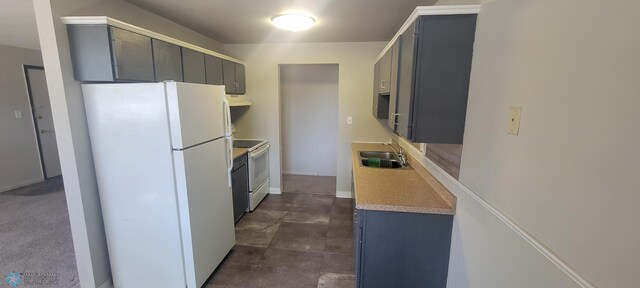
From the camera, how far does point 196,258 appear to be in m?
1.95

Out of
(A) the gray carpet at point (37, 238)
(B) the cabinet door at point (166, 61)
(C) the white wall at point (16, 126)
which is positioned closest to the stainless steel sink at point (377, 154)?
(B) the cabinet door at point (166, 61)

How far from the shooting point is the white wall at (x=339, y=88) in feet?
12.1

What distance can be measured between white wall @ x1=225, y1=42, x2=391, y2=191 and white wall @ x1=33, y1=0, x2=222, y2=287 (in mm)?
1907

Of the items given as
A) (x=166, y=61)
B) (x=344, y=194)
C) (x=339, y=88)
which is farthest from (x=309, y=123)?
(x=166, y=61)

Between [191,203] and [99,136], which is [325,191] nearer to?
[191,203]

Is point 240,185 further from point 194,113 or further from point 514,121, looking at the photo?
point 514,121

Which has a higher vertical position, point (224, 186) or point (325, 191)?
point (224, 186)

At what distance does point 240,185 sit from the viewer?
317 centimetres

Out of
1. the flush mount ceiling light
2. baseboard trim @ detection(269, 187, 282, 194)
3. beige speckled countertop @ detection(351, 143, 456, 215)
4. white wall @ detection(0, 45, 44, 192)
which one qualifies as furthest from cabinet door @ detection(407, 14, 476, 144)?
white wall @ detection(0, 45, 44, 192)

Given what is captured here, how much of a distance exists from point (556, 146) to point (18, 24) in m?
4.84

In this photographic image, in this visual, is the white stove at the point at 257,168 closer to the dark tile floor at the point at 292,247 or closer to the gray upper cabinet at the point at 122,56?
the dark tile floor at the point at 292,247

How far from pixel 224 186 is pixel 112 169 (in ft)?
2.77

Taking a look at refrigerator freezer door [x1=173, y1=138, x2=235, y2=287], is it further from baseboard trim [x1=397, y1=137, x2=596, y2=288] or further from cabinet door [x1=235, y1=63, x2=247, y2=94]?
baseboard trim [x1=397, y1=137, x2=596, y2=288]

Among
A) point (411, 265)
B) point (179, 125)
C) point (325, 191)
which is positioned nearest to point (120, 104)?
point (179, 125)
